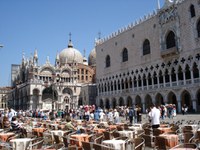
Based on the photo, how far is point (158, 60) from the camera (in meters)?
34.0

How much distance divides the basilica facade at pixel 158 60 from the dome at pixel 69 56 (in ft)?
65.1

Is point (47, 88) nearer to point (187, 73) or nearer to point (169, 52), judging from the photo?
point (169, 52)

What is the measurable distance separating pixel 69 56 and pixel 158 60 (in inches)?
1397

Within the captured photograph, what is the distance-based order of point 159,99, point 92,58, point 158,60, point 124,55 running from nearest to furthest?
point 158,60, point 159,99, point 124,55, point 92,58

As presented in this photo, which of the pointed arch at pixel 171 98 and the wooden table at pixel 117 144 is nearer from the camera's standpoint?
the wooden table at pixel 117 144

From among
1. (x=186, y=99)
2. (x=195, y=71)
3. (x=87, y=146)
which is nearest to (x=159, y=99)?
(x=186, y=99)

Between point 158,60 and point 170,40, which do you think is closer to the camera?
point 170,40

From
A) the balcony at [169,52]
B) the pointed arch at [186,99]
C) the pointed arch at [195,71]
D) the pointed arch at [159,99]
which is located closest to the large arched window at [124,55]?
the pointed arch at [159,99]

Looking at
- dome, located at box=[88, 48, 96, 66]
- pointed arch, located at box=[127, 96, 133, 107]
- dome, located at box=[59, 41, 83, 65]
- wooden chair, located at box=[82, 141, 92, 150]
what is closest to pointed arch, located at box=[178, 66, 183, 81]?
pointed arch, located at box=[127, 96, 133, 107]

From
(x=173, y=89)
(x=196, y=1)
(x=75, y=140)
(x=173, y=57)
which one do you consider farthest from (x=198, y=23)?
(x=75, y=140)

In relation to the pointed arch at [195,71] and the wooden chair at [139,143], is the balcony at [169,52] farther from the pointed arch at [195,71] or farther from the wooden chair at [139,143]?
the wooden chair at [139,143]

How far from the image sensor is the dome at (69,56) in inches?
2539

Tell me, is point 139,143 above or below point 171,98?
below

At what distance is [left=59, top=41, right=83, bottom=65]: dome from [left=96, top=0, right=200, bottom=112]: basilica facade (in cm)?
1985
